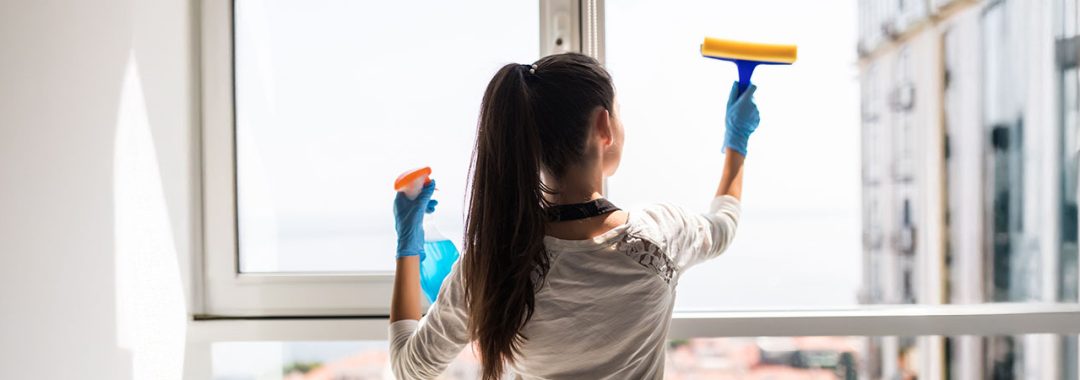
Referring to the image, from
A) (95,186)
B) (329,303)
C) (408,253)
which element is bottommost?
(329,303)

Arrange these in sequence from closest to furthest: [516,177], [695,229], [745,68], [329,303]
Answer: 1. [516,177]
2. [695,229]
3. [745,68]
4. [329,303]

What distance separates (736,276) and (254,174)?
95cm

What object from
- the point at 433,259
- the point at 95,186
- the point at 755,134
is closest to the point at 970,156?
the point at 755,134

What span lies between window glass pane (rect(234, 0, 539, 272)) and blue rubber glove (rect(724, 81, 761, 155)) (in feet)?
1.31

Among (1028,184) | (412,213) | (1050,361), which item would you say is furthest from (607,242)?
(1050,361)

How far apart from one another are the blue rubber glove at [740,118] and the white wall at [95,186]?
38.6 inches

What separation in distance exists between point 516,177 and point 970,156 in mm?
982

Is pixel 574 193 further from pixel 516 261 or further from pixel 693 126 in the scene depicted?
pixel 693 126

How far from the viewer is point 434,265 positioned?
1164mm

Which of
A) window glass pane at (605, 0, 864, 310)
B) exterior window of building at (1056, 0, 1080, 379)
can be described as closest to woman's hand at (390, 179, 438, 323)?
window glass pane at (605, 0, 864, 310)

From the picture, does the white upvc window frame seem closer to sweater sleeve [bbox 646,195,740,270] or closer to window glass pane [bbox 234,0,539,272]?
window glass pane [bbox 234,0,539,272]

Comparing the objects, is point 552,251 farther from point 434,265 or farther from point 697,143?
point 697,143

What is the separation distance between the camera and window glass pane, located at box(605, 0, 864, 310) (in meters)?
1.36

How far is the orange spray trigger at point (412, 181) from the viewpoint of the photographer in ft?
3.49
